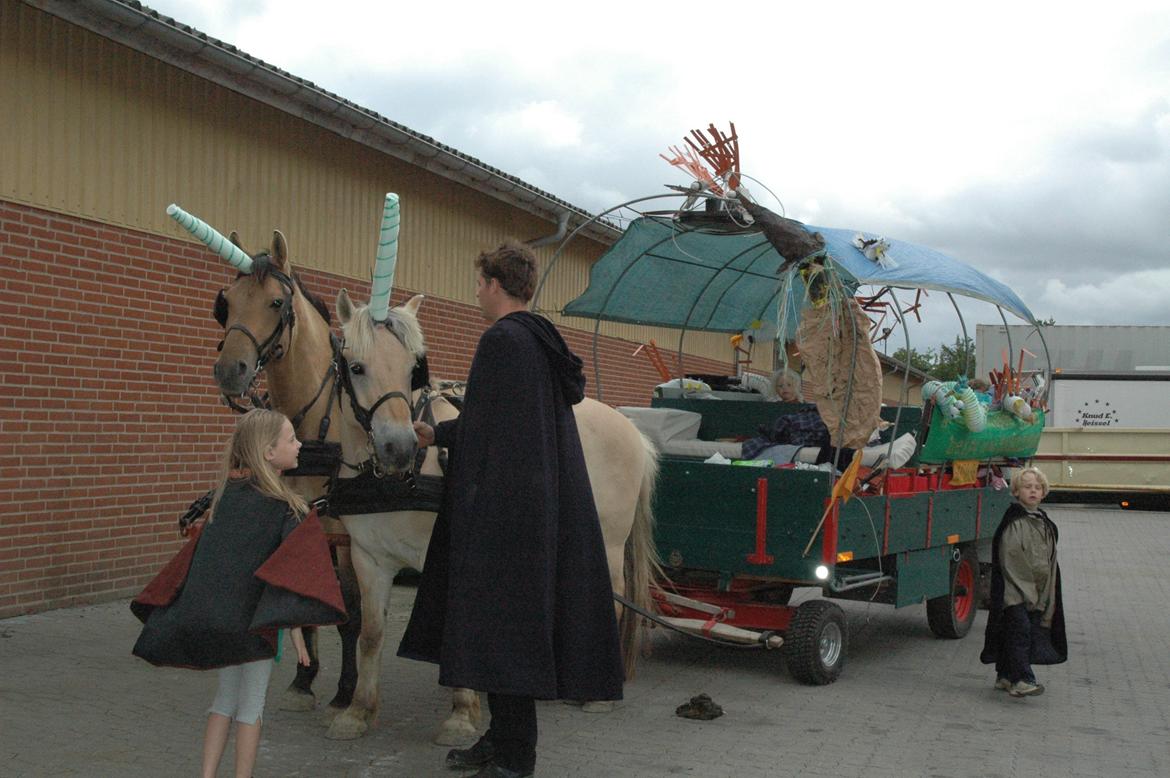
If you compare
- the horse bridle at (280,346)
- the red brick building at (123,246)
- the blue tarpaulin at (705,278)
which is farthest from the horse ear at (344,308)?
the red brick building at (123,246)

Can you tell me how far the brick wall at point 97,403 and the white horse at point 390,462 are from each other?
3.30 meters

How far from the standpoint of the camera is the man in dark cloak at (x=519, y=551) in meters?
3.86

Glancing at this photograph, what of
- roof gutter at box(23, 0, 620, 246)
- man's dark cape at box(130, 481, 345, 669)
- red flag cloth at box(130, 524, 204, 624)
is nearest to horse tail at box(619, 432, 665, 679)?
man's dark cape at box(130, 481, 345, 669)

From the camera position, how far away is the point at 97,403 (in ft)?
25.6

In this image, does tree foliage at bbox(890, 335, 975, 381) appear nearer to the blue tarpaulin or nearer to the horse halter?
the blue tarpaulin

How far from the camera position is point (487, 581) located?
3.88 metres

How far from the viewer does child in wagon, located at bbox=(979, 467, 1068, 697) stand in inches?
255

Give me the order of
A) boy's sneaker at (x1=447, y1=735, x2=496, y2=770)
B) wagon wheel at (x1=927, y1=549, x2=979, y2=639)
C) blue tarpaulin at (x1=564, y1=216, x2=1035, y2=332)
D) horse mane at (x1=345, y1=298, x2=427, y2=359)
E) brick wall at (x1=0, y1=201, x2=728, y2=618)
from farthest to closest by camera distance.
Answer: wagon wheel at (x1=927, y1=549, x2=979, y2=639)
brick wall at (x1=0, y1=201, x2=728, y2=618)
blue tarpaulin at (x1=564, y1=216, x2=1035, y2=332)
horse mane at (x1=345, y1=298, x2=427, y2=359)
boy's sneaker at (x1=447, y1=735, x2=496, y2=770)

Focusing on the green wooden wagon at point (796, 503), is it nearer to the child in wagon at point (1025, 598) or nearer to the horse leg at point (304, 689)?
the child in wagon at point (1025, 598)

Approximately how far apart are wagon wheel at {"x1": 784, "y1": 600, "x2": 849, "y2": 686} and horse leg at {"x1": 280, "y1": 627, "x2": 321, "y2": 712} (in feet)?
8.70

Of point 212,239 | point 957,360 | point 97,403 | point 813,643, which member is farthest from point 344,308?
point 957,360

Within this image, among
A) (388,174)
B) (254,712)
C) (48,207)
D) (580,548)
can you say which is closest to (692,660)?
(580,548)

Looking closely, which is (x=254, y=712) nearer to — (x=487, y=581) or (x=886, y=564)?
(x=487, y=581)

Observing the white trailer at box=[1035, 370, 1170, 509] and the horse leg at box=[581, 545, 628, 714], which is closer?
the horse leg at box=[581, 545, 628, 714]
